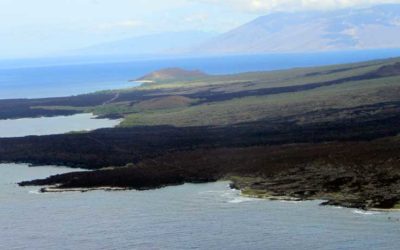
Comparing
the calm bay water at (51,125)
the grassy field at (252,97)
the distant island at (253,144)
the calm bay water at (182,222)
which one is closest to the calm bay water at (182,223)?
the calm bay water at (182,222)

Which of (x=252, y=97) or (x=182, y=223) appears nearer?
(x=182, y=223)

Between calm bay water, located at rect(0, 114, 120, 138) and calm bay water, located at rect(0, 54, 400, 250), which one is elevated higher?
calm bay water, located at rect(0, 114, 120, 138)

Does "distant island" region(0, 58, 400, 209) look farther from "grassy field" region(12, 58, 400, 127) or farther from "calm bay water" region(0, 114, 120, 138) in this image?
"calm bay water" region(0, 114, 120, 138)

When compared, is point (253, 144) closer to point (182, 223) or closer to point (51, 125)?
point (182, 223)

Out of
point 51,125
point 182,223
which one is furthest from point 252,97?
point 182,223

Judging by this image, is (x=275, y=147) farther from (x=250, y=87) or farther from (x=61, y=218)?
(x=250, y=87)

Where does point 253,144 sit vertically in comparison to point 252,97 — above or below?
below

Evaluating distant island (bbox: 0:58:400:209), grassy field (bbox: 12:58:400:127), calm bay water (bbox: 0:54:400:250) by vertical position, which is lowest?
calm bay water (bbox: 0:54:400:250)

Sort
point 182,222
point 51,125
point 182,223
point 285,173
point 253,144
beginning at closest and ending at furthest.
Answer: point 182,223 < point 182,222 < point 285,173 < point 253,144 < point 51,125

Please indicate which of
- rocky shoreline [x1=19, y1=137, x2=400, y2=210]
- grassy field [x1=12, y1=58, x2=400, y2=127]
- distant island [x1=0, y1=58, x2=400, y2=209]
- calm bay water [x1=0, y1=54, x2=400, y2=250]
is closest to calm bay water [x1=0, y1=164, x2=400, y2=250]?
calm bay water [x1=0, y1=54, x2=400, y2=250]
